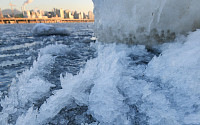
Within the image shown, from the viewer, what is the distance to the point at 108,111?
1.28 metres

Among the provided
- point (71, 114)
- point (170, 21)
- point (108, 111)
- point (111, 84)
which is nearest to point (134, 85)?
point (111, 84)

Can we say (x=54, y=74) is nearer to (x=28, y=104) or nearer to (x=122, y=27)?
(x=28, y=104)

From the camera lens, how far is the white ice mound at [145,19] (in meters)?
2.75

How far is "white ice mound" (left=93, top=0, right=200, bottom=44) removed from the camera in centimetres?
275

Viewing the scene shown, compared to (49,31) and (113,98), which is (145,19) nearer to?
(113,98)

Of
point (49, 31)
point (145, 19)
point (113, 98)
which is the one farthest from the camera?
point (49, 31)

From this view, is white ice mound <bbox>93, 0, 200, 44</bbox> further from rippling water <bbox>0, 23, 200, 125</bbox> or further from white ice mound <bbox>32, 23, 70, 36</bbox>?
white ice mound <bbox>32, 23, 70, 36</bbox>

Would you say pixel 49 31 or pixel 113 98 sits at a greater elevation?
pixel 49 31

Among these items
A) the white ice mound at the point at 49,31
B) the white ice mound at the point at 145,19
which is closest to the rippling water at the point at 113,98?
the white ice mound at the point at 145,19

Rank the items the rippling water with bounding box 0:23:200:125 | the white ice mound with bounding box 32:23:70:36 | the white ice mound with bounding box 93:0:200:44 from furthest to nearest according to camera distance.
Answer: the white ice mound with bounding box 32:23:70:36
the white ice mound with bounding box 93:0:200:44
the rippling water with bounding box 0:23:200:125

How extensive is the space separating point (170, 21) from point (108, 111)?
2.71m

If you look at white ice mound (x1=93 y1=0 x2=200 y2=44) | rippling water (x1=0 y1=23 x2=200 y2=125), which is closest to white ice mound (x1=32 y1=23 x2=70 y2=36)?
white ice mound (x1=93 y1=0 x2=200 y2=44)

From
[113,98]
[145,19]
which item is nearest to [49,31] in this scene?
[145,19]

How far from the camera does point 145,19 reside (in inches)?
129
